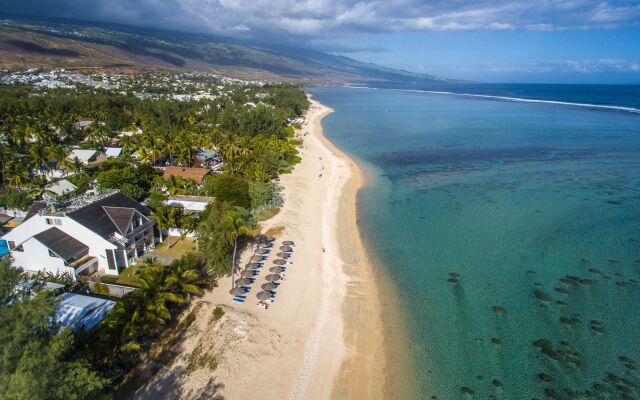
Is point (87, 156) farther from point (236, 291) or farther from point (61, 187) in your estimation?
point (236, 291)

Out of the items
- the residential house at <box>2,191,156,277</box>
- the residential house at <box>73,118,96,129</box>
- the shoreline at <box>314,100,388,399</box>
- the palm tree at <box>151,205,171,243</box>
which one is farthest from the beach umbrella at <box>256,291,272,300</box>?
the residential house at <box>73,118,96,129</box>

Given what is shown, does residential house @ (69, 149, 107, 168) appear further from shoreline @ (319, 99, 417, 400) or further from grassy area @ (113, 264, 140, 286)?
shoreline @ (319, 99, 417, 400)

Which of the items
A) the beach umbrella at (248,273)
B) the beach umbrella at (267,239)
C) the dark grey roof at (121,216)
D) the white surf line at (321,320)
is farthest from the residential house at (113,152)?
the beach umbrella at (248,273)

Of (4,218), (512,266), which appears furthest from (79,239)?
(512,266)

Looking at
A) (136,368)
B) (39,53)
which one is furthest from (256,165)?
(39,53)

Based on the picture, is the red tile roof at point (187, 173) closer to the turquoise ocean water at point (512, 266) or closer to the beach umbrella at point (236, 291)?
the turquoise ocean water at point (512, 266)

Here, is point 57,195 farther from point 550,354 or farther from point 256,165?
point 550,354
